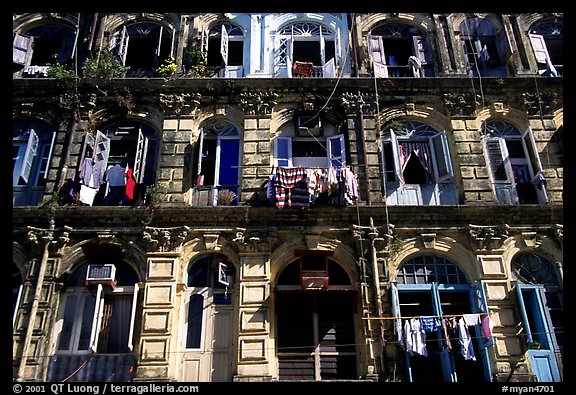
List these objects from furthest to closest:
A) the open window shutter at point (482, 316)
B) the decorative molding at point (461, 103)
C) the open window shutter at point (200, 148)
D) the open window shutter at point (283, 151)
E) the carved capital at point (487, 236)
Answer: the decorative molding at point (461, 103) → the open window shutter at point (283, 151) → the open window shutter at point (200, 148) → the carved capital at point (487, 236) → the open window shutter at point (482, 316)

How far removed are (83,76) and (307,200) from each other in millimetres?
7466

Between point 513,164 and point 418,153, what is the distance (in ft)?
8.36

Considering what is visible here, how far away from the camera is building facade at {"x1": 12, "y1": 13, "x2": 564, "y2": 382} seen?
12164 millimetres

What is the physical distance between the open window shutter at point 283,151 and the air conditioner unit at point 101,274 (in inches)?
195

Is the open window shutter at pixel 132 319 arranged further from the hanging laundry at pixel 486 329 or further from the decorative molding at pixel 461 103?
the decorative molding at pixel 461 103

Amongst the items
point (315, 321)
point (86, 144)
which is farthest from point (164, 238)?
point (315, 321)

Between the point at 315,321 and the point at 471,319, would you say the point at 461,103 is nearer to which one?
the point at 471,319

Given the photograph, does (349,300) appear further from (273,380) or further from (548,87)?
(548,87)

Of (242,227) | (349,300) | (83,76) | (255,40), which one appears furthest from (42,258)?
(255,40)

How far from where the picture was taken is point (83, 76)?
15.9 m

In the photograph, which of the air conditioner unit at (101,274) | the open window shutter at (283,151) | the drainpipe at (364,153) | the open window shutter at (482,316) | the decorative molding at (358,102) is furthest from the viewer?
the decorative molding at (358,102)

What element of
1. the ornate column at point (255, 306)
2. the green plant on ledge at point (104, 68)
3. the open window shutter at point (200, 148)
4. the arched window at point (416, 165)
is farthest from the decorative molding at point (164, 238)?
the arched window at point (416, 165)

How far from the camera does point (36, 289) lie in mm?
12539

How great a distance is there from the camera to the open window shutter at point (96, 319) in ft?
38.7
